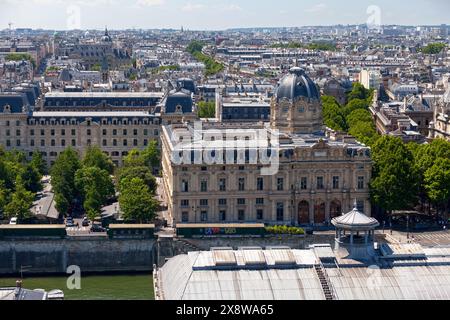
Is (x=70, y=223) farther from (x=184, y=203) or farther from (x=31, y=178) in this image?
(x=31, y=178)

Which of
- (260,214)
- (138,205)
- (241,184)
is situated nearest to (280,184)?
(260,214)


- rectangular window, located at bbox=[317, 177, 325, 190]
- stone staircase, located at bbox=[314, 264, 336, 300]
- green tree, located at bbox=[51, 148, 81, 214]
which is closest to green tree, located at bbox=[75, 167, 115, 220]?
green tree, located at bbox=[51, 148, 81, 214]

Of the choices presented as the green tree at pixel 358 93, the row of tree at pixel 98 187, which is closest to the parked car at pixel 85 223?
the row of tree at pixel 98 187

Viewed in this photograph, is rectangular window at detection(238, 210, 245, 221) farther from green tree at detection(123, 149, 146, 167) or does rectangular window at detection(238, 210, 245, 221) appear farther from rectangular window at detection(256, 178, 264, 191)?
green tree at detection(123, 149, 146, 167)

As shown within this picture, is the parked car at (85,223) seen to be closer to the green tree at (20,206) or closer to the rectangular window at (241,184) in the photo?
the green tree at (20,206)

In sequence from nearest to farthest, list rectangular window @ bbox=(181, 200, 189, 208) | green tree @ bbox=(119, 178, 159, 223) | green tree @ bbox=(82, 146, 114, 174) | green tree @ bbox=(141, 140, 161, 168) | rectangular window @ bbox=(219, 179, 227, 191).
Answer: green tree @ bbox=(119, 178, 159, 223) < rectangular window @ bbox=(181, 200, 189, 208) < rectangular window @ bbox=(219, 179, 227, 191) < green tree @ bbox=(82, 146, 114, 174) < green tree @ bbox=(141, 140, 161, 168)
